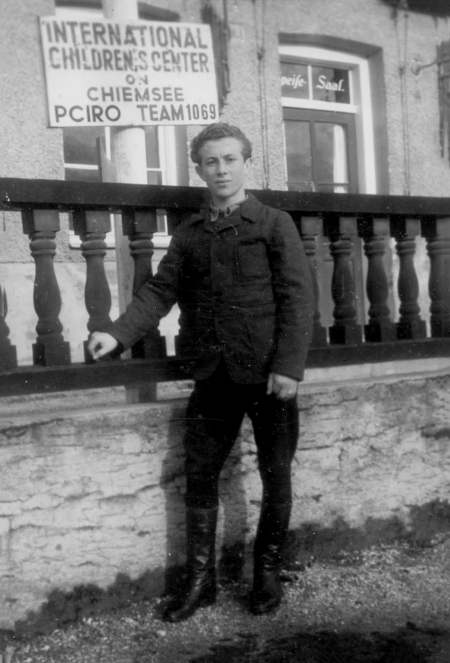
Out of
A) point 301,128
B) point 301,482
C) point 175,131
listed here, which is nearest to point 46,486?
point 301,482

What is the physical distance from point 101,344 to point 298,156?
5.17m

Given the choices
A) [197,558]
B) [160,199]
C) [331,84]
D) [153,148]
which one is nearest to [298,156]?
[331,84]

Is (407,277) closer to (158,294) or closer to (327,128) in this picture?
(158,294)

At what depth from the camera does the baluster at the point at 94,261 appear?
9.88 feet

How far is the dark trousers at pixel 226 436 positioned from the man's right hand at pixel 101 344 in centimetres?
40

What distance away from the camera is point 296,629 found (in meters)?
2.82

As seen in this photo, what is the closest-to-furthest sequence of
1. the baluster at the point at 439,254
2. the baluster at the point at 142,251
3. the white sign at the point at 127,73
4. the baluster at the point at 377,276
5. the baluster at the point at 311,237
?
the white sign at the point at 127,73
the baluster at the point at 142,251
the baluster at the point at 311,237
the baluster at the point at 377,276
the baluster at the point at 439,254

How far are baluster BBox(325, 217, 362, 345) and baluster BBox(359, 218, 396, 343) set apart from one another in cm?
12

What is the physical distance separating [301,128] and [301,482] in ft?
16.3

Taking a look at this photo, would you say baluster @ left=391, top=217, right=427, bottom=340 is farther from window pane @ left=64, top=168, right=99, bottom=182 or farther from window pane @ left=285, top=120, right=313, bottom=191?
window pane @ left=285, top=120, right=313, bottom=191

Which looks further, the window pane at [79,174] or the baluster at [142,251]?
the window pane at [79,174]

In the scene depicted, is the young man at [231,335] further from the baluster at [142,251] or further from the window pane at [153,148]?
the window pane at [153,148]

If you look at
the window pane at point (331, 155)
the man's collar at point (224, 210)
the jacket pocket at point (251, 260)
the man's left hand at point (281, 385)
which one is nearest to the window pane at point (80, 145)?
the window pane at point (331, 155)

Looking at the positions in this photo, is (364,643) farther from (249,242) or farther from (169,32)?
(169,32)
